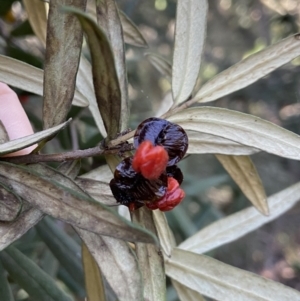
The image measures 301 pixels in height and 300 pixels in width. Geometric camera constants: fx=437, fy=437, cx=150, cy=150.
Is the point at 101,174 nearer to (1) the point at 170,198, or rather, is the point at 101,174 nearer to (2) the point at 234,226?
(1) the point at 170,198

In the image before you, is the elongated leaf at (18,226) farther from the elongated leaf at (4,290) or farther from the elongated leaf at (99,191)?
the elongated leaf at (4,290)

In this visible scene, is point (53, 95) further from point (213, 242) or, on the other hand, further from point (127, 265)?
point (213, 242)

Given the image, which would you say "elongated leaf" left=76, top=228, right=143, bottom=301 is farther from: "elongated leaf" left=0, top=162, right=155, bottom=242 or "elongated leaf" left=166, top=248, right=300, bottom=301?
"elongated leaf" left=166, top=248, right=300, bottom=301

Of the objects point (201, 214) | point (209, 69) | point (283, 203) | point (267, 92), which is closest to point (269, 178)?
point (267, 92)

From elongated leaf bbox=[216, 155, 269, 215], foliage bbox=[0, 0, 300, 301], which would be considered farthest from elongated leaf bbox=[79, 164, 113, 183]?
elongated leaf bbox=[216, 155, 269, 215]

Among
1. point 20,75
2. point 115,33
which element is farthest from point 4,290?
point 115,33

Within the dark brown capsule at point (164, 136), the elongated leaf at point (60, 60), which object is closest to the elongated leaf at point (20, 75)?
the elongated leaf at point (60, 60)
